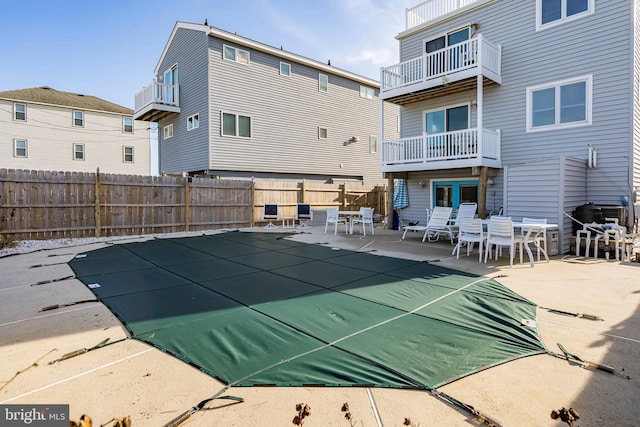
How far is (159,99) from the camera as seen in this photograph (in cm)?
1545

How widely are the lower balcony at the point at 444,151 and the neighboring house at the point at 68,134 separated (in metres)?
17.1

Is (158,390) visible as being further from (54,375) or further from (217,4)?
(217,4)

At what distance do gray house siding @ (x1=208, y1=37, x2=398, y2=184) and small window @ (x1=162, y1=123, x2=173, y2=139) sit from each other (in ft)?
13.6

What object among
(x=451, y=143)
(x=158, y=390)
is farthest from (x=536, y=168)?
(x=158, y=390)

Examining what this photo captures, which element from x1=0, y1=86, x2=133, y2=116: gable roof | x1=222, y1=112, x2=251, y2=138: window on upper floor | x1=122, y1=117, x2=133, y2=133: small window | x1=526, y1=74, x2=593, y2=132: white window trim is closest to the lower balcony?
x1=526, y1=74, x2=593, y2=132: white window trim

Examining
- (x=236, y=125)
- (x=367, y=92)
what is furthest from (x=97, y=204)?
(x=367, y=92)

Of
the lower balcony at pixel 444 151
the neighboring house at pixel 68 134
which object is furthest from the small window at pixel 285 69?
the neighboring house at pixel 68 134

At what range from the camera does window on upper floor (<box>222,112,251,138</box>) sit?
14250 millimetres

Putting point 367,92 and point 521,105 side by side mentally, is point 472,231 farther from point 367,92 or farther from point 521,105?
point 367,92

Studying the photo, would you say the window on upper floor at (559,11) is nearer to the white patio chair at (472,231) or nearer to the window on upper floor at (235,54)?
the white patio chair at (472,231)

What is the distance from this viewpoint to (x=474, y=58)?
9898mm

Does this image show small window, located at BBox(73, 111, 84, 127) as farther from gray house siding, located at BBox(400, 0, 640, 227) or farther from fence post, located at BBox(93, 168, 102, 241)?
gray house siding, located at BBox(400, 0, 640, 227)

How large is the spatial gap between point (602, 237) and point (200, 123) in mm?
13476

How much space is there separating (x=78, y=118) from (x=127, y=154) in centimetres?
308
